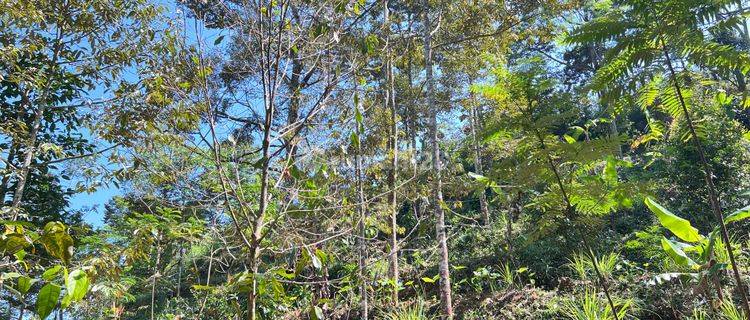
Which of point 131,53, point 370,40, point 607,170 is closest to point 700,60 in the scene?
point 607,170

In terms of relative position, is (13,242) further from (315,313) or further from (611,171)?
(611,171)

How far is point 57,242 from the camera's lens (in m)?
1.06

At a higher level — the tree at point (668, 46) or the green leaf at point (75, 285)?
the tree at point (668, 46)

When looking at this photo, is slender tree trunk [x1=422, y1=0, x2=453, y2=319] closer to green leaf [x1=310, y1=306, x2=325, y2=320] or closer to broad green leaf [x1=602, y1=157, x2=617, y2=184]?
broad green leaf [x1=602, y1=157, x2=617, y2=184]

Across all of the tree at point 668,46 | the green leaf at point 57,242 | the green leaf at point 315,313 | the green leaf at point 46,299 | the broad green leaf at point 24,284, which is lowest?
the green leaf at point 315,313

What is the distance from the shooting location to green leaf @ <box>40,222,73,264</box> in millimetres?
1049

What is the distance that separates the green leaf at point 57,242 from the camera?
1049 millimetres

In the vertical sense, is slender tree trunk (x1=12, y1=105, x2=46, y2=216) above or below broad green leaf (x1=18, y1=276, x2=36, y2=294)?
above

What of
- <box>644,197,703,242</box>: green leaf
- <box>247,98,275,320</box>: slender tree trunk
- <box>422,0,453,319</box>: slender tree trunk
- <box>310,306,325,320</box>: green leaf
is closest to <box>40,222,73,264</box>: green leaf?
<box>247,98,275,320</box>: slender tree trunk

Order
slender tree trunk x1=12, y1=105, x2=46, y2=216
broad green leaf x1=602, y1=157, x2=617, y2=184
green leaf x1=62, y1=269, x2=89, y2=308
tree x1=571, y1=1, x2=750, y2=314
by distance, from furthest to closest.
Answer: slender tree trunk x1=12, y1=105, x2=46, y2=216 < broad green leaf x1=602, y1=157, x2=617, y2=184 < tree x1=571, y1=1, x2=750, y2=314 < green leaf x1=62, y1=269, x2=89, y2=308

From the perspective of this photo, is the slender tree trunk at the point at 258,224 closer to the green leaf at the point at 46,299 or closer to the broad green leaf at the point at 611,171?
the green leaf at the point at 46,299

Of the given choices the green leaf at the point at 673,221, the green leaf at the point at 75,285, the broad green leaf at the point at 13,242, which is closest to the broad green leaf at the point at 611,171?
the green leaf at the point at 673,221

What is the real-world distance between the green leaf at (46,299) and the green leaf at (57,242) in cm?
7

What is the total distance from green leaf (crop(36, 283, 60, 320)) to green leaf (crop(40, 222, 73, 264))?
0.07 meters
